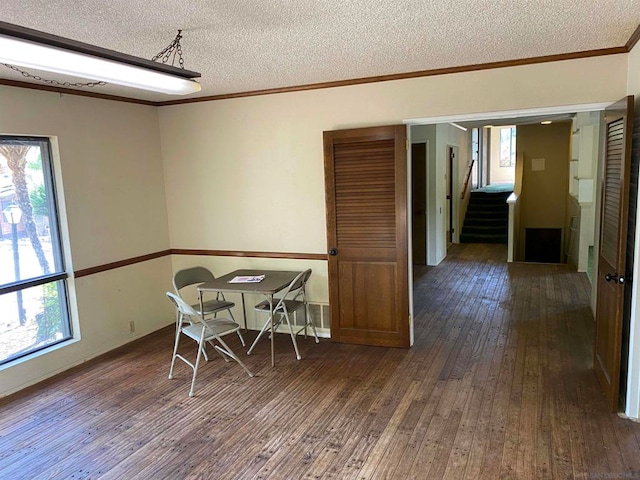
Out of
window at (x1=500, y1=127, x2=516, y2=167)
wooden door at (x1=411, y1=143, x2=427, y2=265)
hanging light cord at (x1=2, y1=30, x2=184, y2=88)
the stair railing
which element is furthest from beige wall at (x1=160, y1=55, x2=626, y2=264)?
window at (x1=500, y1=127, x2=516, y2=167)

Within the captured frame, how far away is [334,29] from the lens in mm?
2674

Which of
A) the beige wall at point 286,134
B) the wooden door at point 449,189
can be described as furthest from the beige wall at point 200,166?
the wooden door at point 449,189

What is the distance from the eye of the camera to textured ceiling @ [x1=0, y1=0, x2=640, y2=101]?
229 centimetres

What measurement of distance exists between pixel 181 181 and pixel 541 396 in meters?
4.02

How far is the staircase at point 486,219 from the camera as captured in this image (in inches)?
386

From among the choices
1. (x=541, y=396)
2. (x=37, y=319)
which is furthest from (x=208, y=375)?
(x=541, y=396)

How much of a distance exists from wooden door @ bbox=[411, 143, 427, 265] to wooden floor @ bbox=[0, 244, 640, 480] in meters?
3.12

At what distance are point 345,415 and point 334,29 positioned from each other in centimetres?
248

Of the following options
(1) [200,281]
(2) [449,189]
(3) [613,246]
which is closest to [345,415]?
(3) [613,246]

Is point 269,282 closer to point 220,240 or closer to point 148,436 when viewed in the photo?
point 220,240

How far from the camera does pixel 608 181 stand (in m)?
3.25

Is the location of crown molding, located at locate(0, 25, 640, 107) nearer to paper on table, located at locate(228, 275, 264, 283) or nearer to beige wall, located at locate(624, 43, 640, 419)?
beige wall, located at locate(624, 43, 640, 419)

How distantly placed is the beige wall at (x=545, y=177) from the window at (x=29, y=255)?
8.64 metres

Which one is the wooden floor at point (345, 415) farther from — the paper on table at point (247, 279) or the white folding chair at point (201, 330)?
the paper on table at point (247, 279)
